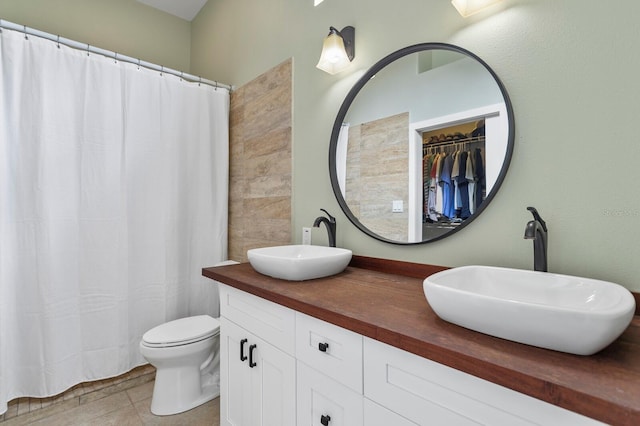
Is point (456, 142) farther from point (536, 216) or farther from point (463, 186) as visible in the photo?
point (536, 216)

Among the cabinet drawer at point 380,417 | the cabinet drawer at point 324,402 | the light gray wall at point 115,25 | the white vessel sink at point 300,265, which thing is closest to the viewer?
the cabinet drawer at point 380,417

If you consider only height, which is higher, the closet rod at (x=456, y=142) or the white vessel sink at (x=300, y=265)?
the closet rod at (x=456, y=142)

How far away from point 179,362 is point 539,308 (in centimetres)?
179

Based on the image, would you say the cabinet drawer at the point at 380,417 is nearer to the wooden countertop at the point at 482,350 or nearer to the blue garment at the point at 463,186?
the wooden countertop at the point at 482,350

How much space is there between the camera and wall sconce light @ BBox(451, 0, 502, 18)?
3.57ft

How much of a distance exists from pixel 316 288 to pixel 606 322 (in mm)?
788

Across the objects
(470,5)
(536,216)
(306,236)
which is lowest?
(306,236)

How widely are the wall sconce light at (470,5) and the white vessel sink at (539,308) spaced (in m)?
0.91

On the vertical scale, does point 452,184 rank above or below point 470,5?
below

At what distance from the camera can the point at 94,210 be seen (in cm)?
197

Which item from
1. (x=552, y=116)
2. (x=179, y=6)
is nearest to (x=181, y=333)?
(x=552, y=116)

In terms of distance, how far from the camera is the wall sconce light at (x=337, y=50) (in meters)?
1.50

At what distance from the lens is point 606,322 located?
56 centimetres

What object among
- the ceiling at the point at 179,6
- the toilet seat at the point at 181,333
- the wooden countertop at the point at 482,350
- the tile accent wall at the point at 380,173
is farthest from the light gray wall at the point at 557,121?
the ceiling at the point at 179,6
